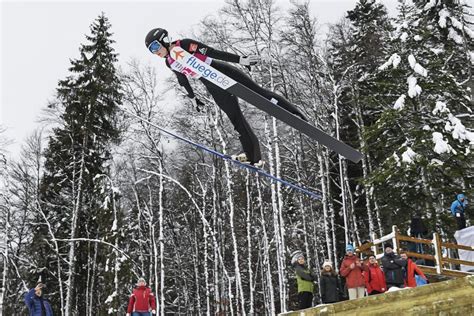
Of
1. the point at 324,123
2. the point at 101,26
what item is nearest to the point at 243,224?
the point at 324,123

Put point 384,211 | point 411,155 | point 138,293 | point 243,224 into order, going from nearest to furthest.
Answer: point 138,293 < point 411,155 < point 384,211 < point 243,224

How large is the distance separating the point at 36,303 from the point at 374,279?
5.33 meters

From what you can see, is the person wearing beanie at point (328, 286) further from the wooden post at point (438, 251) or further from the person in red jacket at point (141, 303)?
the wooden post at point (438, 251)

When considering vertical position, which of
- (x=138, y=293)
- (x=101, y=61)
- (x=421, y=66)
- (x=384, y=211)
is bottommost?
(x=138, y=293)

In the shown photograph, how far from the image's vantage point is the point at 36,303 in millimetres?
8805

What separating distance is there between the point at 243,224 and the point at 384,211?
7.58m

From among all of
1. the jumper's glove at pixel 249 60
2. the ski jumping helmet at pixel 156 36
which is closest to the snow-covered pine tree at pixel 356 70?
the jumper's glove at pixel 249 60

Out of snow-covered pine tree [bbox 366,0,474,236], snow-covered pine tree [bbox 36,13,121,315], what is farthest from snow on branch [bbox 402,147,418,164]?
snow-covered pine tree [bbox 36,13,121,315]

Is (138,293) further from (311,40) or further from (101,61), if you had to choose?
(101,61)

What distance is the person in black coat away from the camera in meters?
8.10

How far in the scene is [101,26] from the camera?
23016 millimetres

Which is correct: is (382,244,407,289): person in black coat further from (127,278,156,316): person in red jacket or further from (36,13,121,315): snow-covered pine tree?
(36,13,121,315): snow-covered pine tree

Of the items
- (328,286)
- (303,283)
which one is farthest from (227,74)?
(328,286)

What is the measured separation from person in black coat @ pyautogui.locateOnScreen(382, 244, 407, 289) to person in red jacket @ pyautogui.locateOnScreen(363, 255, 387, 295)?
0.34 feet
